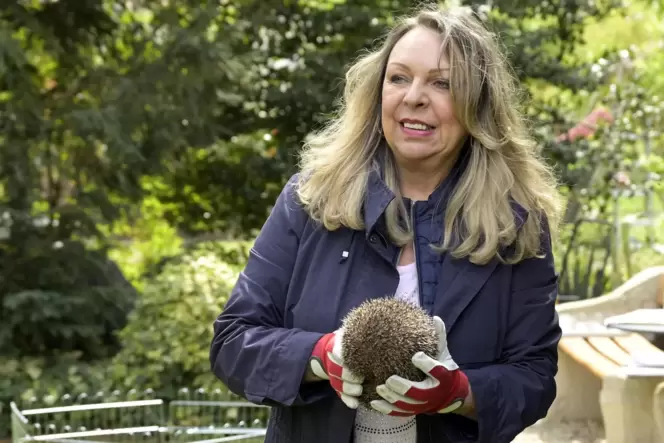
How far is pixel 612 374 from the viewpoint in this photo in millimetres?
3859

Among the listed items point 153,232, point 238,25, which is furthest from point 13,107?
point 153,232

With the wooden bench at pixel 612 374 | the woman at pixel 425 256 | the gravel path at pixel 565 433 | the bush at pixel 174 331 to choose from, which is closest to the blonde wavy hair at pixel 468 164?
the woman at pixel 425 256

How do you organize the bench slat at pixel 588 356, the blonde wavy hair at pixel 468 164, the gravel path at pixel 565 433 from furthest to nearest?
the gravel path at pixel 565 433
the bench slat at pixel 588 356
the blonde wavy hair at pixel 468 164

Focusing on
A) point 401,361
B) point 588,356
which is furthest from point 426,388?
point 588,356

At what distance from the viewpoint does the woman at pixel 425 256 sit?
185cm

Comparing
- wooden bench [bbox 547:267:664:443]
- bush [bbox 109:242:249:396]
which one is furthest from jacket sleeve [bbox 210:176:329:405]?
bush [bbox 109:242:249:396]

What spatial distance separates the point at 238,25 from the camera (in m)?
7.03

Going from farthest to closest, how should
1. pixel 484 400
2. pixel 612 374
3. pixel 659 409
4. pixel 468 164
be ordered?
pixel 612 374 → pixel 659 409 → pixel 468 164 → pixel 484 400

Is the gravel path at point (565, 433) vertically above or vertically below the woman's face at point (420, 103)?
below

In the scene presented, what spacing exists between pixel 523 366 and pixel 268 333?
0.50 meters

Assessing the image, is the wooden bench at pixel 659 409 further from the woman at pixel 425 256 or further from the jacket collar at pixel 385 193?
the jacket collar at pixel 385 193

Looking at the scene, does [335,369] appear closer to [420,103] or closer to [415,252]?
[415,252]

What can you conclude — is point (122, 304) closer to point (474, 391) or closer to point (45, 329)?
point (45, 329)

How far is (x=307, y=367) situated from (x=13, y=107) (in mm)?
5028
